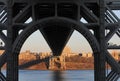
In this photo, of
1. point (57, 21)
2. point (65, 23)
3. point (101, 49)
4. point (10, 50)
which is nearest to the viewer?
point (10, 50)

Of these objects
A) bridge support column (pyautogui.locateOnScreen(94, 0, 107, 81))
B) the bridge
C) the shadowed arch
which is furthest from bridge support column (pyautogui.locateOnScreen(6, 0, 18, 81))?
bridge support column (pyautogui.locateOnScreen(94, 0, 107, 81))

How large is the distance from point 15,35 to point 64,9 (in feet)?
32.6

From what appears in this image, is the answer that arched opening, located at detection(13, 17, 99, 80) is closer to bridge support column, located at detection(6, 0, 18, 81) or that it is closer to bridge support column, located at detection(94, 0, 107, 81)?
bridge support column, located at detection(6, 0, 18, 81)

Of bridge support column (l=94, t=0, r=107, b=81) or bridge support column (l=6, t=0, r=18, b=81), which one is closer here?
bridge support column (l=6, t=0, r=18, b=81)

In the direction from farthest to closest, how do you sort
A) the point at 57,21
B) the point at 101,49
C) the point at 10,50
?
the point at 57,21 → the point at 101,49 → the point at 10,50

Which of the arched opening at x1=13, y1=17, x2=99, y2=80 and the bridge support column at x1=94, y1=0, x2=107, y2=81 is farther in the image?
the bridge support column at x1=94, y1=0, x2=107, y2=81

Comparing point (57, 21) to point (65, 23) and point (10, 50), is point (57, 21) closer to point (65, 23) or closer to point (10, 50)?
point (65, 23)

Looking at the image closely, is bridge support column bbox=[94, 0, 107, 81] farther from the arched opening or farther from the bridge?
the arched opening

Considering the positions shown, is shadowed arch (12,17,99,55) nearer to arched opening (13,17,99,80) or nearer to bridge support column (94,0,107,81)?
arched opening (13,17,99,80)

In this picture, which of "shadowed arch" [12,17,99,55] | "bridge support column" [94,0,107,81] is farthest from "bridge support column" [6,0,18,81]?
"bridge support column" [94,0,107,81]

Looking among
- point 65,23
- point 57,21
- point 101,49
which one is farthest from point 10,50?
point 101,49

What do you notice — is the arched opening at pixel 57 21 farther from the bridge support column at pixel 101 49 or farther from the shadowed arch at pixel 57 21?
the bridge support column at pixel 101 49

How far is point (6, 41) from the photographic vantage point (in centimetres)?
4778

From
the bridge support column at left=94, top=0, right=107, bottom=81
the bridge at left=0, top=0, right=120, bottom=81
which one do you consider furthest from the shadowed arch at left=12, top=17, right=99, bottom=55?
the bridge support column at left=94, top=0, right=107, bottom=81
